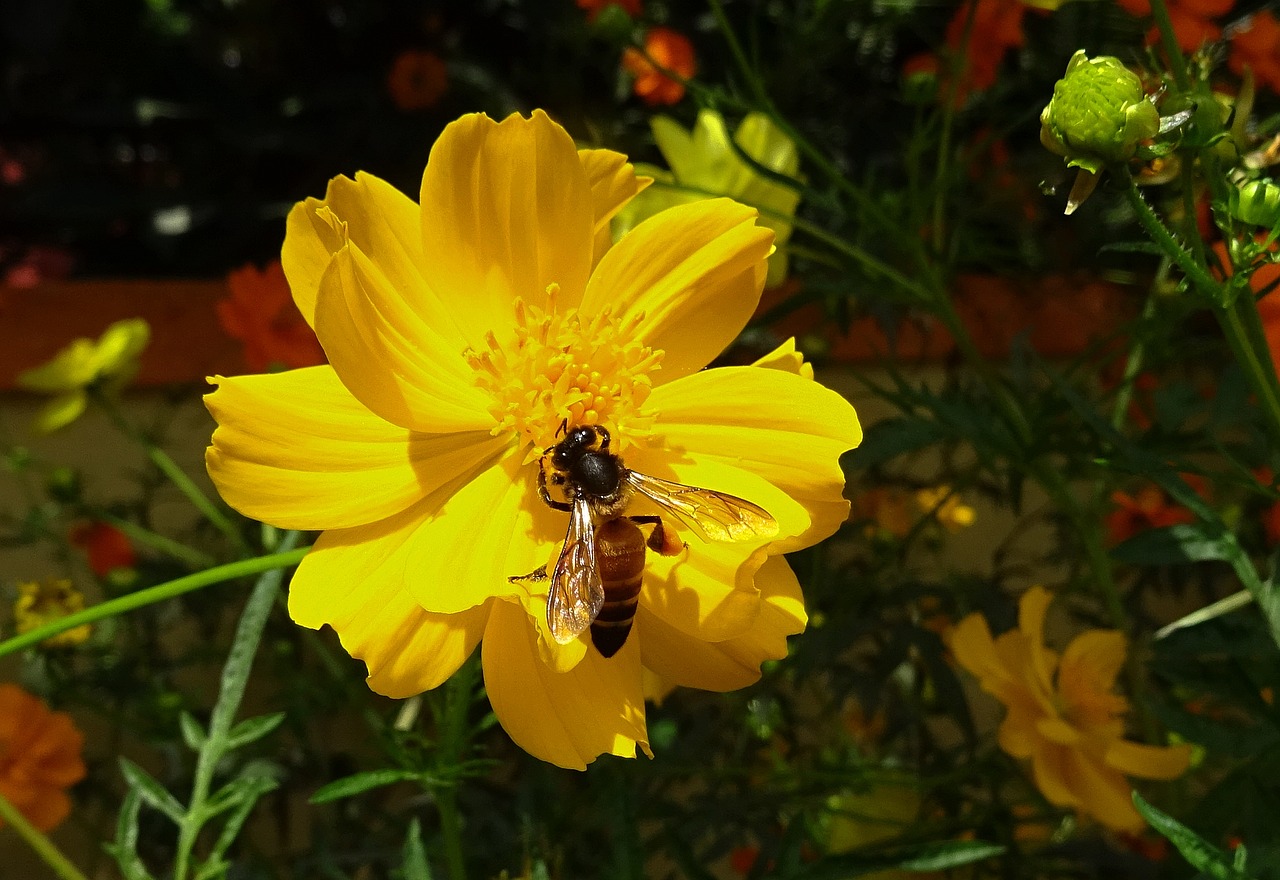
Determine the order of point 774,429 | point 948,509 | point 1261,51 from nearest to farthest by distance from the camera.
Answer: point 774,429
point 1261,51
point 948,509

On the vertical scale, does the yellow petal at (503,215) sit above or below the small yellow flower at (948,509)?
above

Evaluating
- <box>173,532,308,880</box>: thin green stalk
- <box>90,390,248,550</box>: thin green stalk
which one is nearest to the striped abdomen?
<box>173,532,308,880</box>: thin green stalk

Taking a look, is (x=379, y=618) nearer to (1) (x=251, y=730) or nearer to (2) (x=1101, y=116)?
(1) (x=251, y=730)

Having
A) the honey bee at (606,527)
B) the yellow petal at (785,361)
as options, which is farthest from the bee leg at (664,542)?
the yellow petal at (785,361)

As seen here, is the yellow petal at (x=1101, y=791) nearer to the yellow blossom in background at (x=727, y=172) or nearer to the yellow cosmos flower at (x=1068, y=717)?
the yellow cosmos flower at (x=1068, y=717)

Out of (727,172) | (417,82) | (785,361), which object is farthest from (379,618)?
(417,82)

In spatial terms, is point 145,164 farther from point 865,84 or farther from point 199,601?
point 865,84

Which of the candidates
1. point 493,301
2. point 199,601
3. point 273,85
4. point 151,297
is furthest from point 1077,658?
point 273,85
